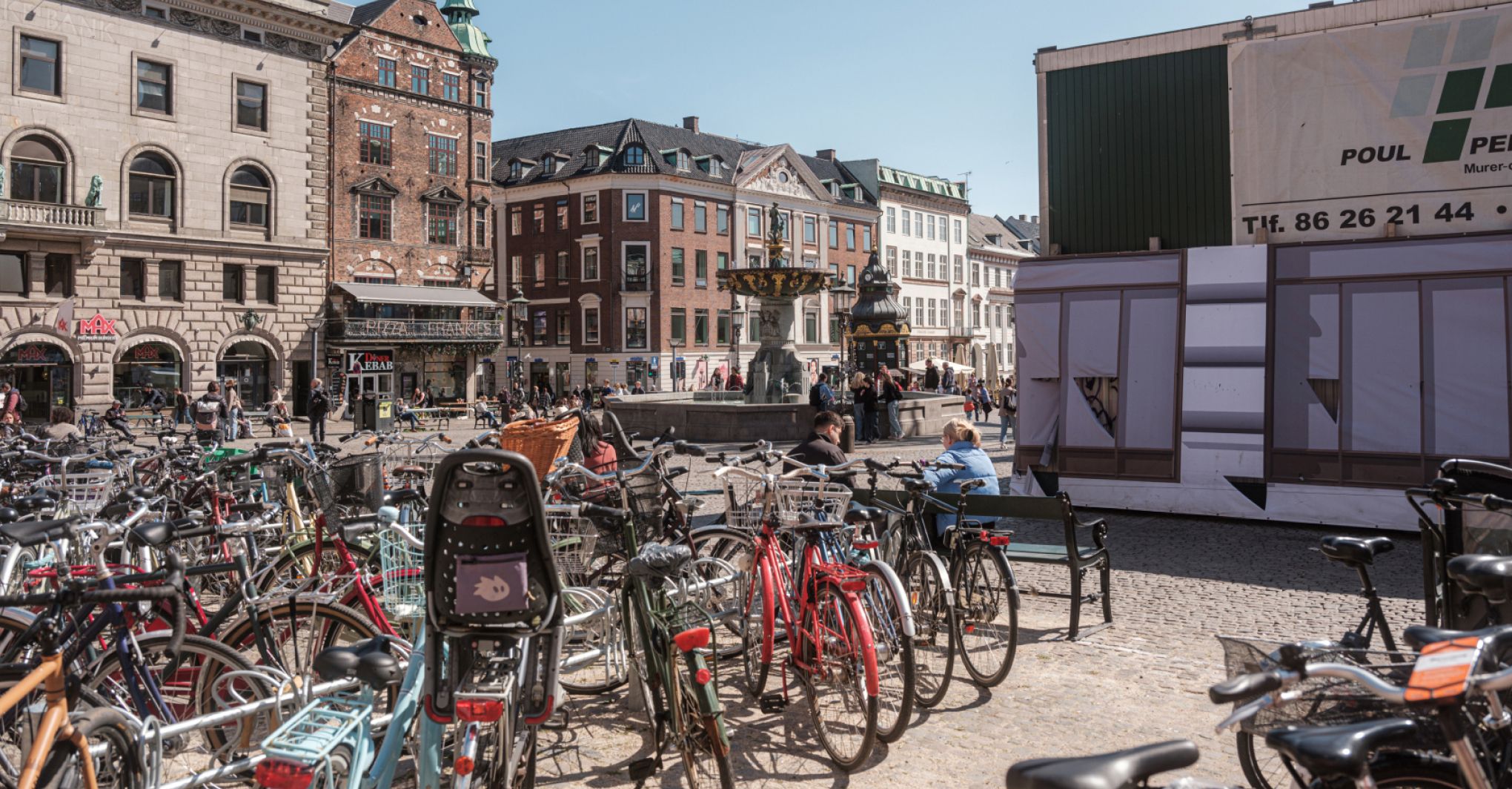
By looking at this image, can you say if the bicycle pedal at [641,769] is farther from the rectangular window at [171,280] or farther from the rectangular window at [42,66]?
the rectangular window at [171,280]

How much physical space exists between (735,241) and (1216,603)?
56.3 meters

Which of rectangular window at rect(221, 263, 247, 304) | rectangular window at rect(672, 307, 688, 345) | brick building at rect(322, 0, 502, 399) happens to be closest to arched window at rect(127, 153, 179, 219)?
rectangular window at rect(221, 263, 247, 304)

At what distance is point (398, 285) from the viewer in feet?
151

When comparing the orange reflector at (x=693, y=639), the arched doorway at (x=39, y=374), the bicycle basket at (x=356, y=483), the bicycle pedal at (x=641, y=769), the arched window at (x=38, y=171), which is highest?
the arched window at (x=38, y=171)

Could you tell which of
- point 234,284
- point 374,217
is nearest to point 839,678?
point 234,284

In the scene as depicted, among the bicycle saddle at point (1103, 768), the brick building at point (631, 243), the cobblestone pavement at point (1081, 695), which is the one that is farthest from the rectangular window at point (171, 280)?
the bicycle saddle at point (1103, 768)

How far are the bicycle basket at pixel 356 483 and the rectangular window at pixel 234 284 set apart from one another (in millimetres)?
33989

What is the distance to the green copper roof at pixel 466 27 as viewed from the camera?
50594 mm

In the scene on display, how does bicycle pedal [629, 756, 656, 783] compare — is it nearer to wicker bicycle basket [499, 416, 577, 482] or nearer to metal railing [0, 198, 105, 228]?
wicker bicycle basket [499, 416, 577, 482]

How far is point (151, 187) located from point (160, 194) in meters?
0.36

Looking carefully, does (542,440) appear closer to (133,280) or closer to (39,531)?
(39,531)

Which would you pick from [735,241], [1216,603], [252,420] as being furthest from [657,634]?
[735,241]

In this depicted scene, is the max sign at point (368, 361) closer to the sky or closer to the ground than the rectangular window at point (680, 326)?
closer to the ground

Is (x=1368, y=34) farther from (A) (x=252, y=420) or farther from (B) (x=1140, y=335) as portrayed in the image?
(A) (x=252, y=420)
